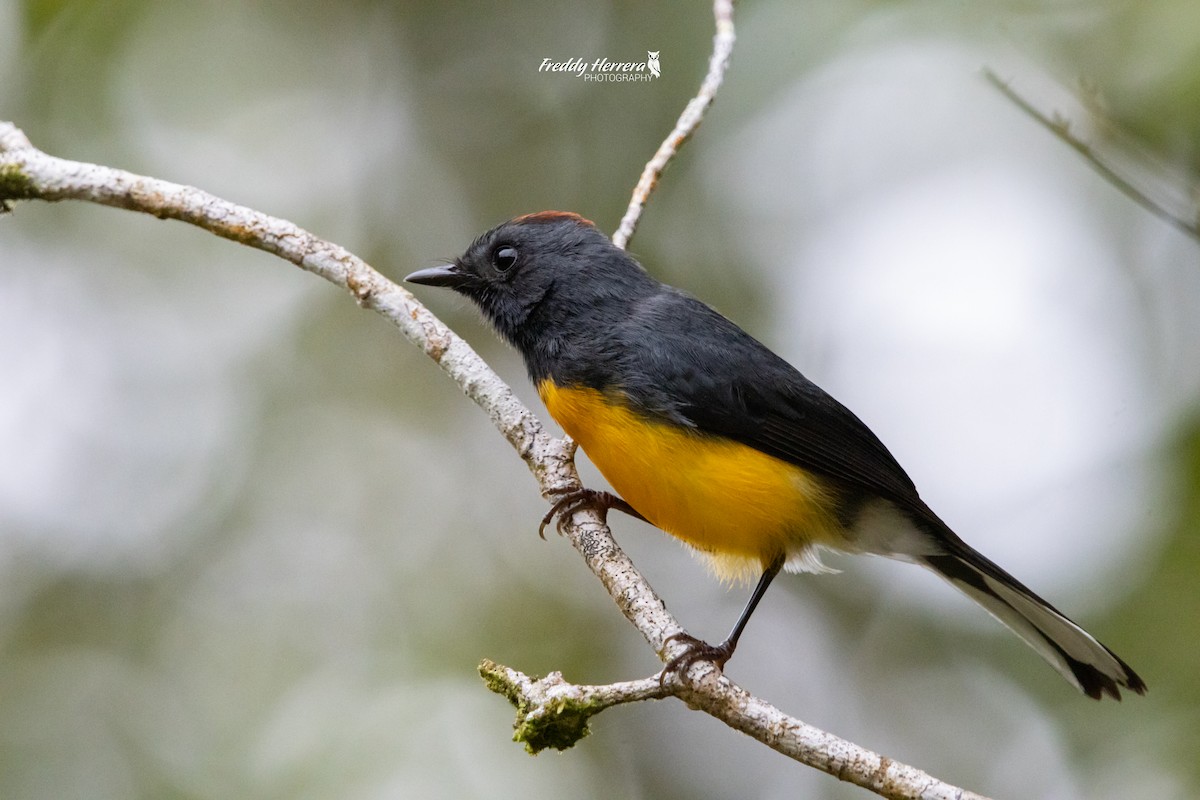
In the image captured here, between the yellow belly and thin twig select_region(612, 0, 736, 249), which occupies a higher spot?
thin twig select_region(612, 0, 736, 249)

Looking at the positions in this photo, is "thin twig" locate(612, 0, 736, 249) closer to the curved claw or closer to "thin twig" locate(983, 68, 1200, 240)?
"thin twig" locate(983, 68, 1200, 240)

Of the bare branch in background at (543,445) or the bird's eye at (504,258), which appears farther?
the bird's eye at (504,258)

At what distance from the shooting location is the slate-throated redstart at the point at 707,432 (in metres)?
3.74

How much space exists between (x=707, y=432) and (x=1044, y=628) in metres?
1.36

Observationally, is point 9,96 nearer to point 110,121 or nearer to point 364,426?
point 110,121

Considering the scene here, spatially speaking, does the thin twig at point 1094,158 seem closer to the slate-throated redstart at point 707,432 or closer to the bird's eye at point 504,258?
the slate-throated redstart at point 707,432

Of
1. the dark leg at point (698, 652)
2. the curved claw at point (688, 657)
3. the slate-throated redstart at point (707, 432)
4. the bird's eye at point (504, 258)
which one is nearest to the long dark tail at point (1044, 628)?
the slate-throated redstart at point (707, 432)

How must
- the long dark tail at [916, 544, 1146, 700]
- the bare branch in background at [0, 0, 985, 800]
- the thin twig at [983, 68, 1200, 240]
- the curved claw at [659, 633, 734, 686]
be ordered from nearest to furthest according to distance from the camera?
the bare branch in background at [0, 0, 985, 800]
the curved claw at [659, 633, 734, 686]
the thin twig at [983, 68, 1200, 240]
the long dark tail at [916, 544, 1146, 700]

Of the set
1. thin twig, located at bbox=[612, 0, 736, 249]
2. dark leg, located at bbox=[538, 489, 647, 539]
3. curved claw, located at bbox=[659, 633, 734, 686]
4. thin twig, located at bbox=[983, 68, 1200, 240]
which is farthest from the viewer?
thin twig, located at bbox=[612, 0, 736, 249]

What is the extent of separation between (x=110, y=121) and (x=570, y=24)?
2.94 m

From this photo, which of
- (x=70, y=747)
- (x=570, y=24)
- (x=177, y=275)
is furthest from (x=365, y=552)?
(x=570, y=24)

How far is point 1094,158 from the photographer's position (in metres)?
3.61

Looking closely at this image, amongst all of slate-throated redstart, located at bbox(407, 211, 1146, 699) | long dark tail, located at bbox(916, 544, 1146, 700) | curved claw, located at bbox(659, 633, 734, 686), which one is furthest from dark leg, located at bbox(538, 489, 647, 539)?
long dark tail, located at bbox(916, 544, 1146, 700)

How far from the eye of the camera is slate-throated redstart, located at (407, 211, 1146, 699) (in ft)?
12.3
